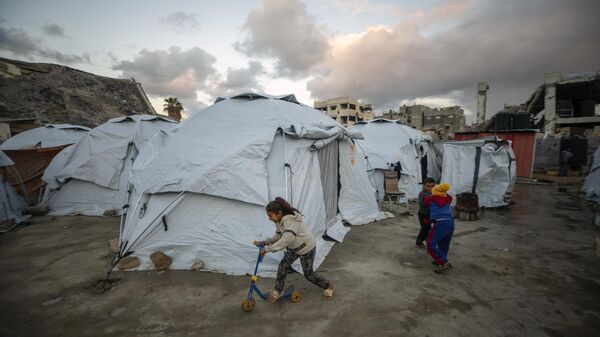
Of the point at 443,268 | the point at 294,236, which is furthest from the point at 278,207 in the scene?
the point at 443,268

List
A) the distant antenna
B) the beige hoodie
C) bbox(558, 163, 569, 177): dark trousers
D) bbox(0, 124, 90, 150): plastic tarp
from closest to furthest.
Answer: the beige hoodie, bbox(0, 124, 90, 150): plastic tarp, bbox(558, 163, 569, 177): dark trousers, the distant antenna

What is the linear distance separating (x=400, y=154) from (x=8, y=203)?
13644mm

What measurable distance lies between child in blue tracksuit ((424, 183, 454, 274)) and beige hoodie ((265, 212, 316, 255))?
2.33 meters

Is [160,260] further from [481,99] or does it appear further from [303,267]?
[481,99]

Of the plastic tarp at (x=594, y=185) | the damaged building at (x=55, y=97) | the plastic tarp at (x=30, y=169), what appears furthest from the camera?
the damaged building at (x=55, y=97)

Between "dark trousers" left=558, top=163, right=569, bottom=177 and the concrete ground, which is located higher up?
"dark trousers" left=558, top=163, right=569, bottom=177

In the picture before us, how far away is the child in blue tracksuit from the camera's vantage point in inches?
180

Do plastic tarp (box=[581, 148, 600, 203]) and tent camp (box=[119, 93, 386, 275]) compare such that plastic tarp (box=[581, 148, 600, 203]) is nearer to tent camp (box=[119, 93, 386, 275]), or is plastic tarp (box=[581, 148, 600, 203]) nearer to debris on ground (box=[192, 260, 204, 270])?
tent camp (box=[119, 93, 386, 275])

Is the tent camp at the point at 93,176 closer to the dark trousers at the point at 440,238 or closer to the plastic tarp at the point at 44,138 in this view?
the plastic tarp at the point at 44,138

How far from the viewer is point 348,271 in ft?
16.0

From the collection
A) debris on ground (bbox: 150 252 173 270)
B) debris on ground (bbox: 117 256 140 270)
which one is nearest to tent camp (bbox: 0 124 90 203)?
debris on ground (bbox: 117 256 140 270)

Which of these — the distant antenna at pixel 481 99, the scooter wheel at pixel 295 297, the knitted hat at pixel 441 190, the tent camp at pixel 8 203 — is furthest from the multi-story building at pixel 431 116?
the tent camp at pixel 8 203

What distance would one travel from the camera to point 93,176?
8.79m

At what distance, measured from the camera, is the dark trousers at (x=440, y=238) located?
15.0ft
